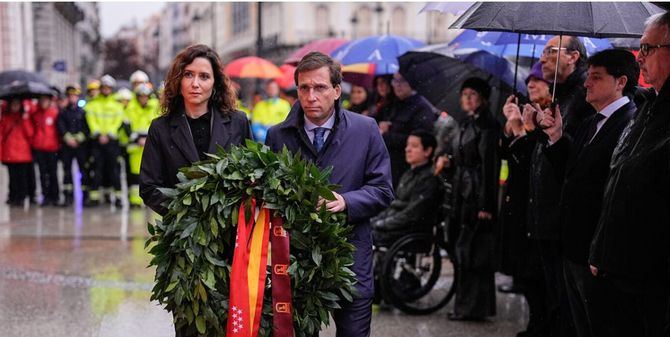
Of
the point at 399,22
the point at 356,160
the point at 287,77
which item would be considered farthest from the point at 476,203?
the point at 399,22

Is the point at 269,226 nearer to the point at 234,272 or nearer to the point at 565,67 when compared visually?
the point at 234,272

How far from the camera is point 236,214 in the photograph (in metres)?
3.75

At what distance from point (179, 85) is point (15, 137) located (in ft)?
33.9

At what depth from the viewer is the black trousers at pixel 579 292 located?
14.6 ft

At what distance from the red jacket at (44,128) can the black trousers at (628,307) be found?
11.4 metres

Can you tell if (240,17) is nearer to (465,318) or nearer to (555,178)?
(465,318)

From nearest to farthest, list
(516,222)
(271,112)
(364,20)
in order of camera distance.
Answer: (516,222) < (271,112) < (364,20)

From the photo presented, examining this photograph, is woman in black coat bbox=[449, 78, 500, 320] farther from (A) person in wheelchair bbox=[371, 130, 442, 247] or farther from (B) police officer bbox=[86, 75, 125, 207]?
(B) police officer bbox=[86, 75, 125, 207]

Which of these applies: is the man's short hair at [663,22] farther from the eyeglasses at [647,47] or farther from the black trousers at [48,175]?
the black trousers at [48,175]

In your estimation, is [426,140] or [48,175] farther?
[48,175]

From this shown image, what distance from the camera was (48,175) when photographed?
13969 millimetres

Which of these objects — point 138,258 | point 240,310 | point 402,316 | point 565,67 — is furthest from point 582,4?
point 138,258

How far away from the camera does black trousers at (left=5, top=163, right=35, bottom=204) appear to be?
13846 mm

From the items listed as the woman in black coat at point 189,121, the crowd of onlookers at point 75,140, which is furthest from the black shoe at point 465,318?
the crowd of onlookers at point 75,140
